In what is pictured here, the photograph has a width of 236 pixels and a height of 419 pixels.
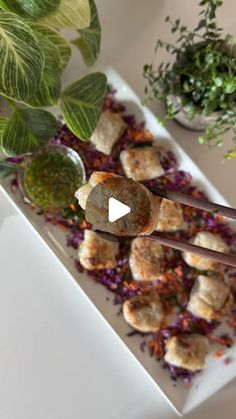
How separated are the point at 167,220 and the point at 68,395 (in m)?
0.51

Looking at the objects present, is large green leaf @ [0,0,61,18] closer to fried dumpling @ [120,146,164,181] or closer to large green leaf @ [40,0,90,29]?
large green leaf @ [40,0,90,29]

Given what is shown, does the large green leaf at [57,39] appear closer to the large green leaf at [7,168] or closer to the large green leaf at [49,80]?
the large green leaf at [49,80]

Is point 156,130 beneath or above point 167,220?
above

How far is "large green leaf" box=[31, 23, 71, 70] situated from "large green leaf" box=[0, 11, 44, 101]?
0.12m

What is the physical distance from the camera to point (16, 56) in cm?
93

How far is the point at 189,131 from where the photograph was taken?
1.39m

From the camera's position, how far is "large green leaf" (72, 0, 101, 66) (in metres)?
1.17

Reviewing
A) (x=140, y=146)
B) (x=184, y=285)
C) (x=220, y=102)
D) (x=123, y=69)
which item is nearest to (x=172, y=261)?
(x=184, y=285)

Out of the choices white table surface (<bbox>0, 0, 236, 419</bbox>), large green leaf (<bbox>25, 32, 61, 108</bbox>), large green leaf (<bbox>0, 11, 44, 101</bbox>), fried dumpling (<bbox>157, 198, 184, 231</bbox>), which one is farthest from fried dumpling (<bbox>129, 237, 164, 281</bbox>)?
large green leaf (<bbox>0, 11, 44, 101</bbox>)

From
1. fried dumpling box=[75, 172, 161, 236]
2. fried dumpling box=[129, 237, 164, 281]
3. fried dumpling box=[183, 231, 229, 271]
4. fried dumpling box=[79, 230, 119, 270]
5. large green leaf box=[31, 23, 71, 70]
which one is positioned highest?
large green leaf box=[31, 23, 71, 70]

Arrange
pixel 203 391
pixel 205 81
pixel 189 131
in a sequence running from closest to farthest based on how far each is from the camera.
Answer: pixel 205 81 < pixel 203 391 < pixel 189 131

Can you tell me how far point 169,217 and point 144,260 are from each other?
0.12 meters

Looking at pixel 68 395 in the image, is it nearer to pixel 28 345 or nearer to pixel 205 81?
pixel 28 345

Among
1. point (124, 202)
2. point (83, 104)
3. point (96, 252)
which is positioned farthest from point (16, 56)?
point (96, 252)
